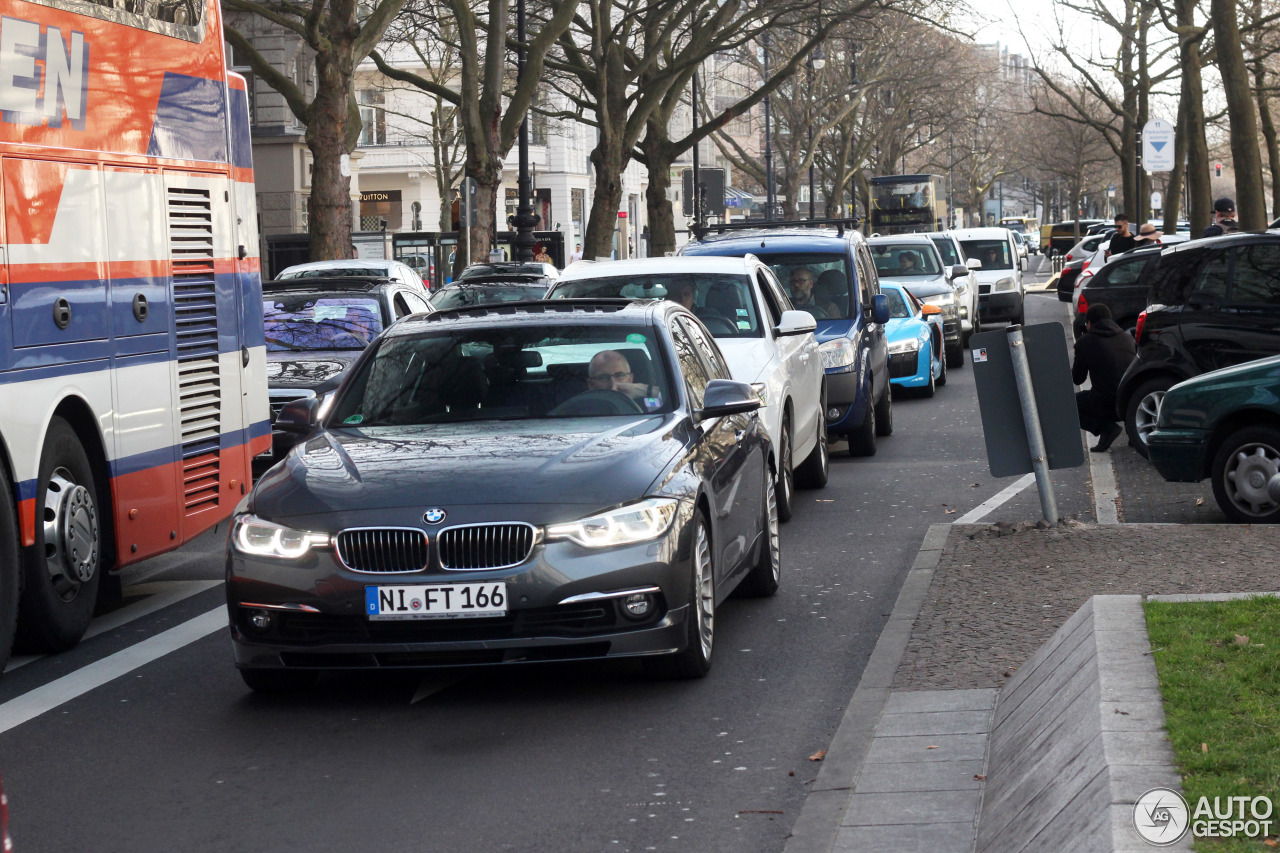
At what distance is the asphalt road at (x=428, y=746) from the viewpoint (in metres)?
5.58

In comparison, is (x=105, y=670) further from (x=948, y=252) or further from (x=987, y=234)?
(x=987, y=234)

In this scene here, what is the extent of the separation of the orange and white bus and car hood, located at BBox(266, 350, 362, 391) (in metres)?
3.47

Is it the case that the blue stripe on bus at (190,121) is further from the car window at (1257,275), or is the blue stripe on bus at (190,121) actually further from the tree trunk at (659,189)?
the tree trunk at (659,189)

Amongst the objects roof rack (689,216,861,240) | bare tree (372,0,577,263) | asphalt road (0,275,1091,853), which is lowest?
asphalt road (0,275,1091,853)

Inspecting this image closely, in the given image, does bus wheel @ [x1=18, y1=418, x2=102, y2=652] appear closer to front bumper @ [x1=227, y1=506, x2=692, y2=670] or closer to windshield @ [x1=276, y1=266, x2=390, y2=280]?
front bumper @ [x1=227, y1=506, x2=692, y2=670]

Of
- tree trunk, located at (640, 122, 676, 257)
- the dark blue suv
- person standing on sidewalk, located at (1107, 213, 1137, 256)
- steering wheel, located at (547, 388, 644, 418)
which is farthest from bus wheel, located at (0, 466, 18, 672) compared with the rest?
tree trunk, located at (640, 122, 676, 257)

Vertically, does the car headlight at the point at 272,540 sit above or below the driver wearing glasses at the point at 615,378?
A: below

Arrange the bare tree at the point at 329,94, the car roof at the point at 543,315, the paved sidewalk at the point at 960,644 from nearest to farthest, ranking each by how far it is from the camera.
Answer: the paved sidewalk at the point at 960,644 → the car roof at the point at 543,315 → the bare tree at the point at 329,94

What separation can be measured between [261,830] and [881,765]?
1.93 metres

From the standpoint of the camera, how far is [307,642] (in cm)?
691

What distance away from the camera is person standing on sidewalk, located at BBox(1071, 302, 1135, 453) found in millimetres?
15078

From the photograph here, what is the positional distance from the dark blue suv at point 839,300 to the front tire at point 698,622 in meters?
7.99

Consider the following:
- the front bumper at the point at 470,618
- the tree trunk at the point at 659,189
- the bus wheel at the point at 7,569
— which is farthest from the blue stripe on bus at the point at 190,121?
the tree trunk at the point at 659,189

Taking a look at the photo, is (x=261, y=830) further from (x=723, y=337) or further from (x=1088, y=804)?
(x=723, y=337)
